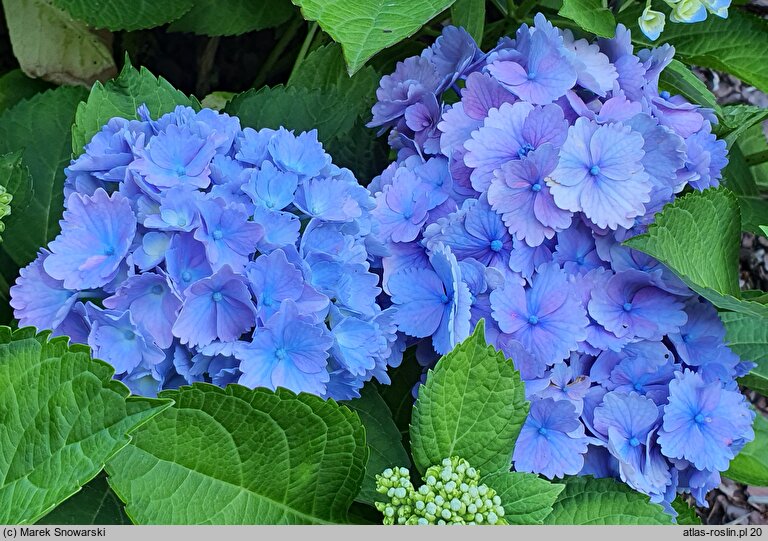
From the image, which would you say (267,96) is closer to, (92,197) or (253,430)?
(92,197)

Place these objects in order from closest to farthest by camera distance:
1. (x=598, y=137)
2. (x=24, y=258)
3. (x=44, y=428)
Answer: (x=44, y=428)
(x=598, y=137)
(x=24, y=258)

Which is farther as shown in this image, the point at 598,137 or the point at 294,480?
the point at 598,137

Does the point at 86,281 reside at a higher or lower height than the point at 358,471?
higher

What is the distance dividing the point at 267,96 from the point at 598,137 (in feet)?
1.72

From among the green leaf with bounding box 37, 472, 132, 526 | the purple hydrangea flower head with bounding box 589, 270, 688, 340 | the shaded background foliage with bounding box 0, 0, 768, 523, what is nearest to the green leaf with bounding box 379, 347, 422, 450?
the shaded background foliage with bounding box 0, 0, 768, 523

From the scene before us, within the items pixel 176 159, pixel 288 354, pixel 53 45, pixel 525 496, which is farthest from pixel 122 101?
pixel 525 496

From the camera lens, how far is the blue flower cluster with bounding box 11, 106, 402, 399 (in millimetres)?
904

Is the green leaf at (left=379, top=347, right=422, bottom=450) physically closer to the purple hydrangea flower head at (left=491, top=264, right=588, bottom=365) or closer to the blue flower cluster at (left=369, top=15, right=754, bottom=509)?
the blue flower cluster at (left=369, top=15, right=754, bottom=509)

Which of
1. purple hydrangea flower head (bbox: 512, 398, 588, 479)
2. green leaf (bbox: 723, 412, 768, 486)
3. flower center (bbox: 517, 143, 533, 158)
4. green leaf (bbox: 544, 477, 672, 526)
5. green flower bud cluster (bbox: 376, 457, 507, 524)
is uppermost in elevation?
flower center (bbox: 517, 143, 533, 158)

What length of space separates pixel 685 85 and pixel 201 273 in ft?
2.77

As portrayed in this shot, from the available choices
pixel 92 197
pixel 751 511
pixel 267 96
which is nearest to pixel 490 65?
pixel 267 96

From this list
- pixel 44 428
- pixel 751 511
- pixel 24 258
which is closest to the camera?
pixel 44 428

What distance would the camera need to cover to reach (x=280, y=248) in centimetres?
94

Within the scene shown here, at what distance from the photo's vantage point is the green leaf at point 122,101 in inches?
41.9
